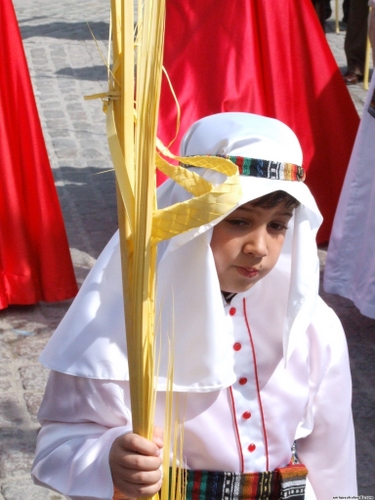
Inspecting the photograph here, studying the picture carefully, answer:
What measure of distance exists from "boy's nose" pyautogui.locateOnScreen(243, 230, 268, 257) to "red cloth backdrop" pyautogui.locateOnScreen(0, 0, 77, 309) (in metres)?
2.60

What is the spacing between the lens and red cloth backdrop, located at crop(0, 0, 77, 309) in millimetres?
4254

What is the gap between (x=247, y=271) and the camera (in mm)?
1915

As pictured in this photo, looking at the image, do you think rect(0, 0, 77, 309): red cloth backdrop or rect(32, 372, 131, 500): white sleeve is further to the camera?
rect(0, 0, 77, 309): red cloth backdrop

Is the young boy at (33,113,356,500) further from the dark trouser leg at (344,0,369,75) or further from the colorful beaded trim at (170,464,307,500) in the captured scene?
the dark trouser leg at (344,0,369,75)

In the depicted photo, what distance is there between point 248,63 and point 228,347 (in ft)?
10.4

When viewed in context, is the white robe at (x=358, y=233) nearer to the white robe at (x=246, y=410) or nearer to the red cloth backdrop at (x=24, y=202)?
the red cloth backdrop at (x=24, y=202)

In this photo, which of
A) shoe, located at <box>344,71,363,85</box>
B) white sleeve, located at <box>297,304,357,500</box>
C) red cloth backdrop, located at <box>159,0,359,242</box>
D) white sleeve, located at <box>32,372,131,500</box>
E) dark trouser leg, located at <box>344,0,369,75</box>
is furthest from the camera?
shoe, located at <box>344,71,363,85</box>

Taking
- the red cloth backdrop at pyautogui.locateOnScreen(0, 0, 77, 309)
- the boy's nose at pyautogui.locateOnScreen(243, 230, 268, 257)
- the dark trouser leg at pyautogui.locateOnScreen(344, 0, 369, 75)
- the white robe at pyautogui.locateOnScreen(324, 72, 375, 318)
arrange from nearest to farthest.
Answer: the boy's nose at pyautogui.locateOnScreen(243, 230, 268, 257)
the red cloth backdrop at pyautogui.locateOnScreen(0, 0, 77, 309)
the white robe at pyautogui.locateOnScreen(324, 72, 375, 318)
the dark trouser leg at pyautogui.locateOnScreen(344, 0, 369, 75)

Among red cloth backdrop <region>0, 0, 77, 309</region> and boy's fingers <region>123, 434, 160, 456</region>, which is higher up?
boy's fingers <region>123, 434, 160, 456</region>

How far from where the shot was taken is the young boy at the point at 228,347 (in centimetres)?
183

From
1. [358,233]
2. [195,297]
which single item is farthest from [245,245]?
[358,233]

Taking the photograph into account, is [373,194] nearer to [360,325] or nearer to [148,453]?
[360,325]

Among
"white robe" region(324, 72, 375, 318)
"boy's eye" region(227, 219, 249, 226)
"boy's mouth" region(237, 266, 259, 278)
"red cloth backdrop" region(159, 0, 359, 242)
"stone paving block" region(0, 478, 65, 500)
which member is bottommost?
"stone paving block" region(0, 478, 65, 500)

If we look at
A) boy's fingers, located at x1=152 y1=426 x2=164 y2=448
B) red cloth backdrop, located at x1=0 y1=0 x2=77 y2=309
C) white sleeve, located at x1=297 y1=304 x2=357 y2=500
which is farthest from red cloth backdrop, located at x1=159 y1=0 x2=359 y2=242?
boy's fingers, located at x1=152 y1=426 x2=164 y2=448
